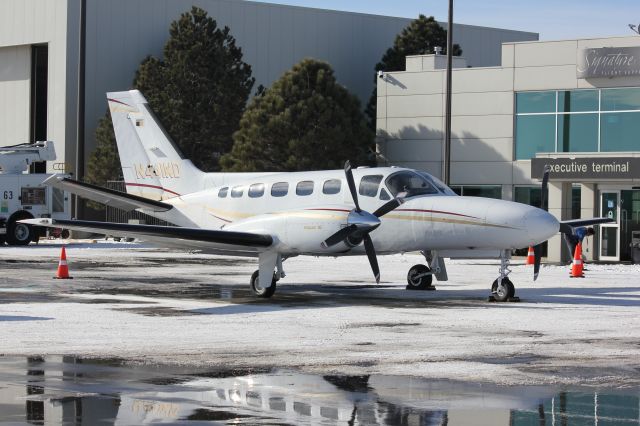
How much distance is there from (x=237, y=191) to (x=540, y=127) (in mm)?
26174

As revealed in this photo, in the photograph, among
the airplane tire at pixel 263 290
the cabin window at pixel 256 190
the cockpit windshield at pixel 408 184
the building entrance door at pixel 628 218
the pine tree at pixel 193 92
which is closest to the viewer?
the airplane tire at pixel 263 290

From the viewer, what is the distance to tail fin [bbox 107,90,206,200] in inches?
1115

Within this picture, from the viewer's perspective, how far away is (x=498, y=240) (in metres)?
22.6

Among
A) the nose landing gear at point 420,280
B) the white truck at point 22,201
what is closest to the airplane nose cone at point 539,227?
the nose landing gear at point 420,280

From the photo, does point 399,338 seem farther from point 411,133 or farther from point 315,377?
point 411,133

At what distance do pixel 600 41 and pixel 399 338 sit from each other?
3390 centimetres

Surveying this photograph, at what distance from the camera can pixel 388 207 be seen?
2336 centimetres

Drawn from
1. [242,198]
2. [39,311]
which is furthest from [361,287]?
[39,311]

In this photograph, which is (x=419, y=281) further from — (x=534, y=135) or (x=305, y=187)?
(x=534, y=135)

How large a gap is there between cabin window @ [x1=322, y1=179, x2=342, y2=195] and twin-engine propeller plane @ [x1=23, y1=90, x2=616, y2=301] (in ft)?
0.07

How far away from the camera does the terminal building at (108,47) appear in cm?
6956

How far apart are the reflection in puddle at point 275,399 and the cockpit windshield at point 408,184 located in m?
11.2

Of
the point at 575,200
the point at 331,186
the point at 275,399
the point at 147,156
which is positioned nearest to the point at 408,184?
the point at 331,186

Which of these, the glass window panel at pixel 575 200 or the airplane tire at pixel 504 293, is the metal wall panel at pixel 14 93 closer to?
the glass window panel at pixel 575 200
